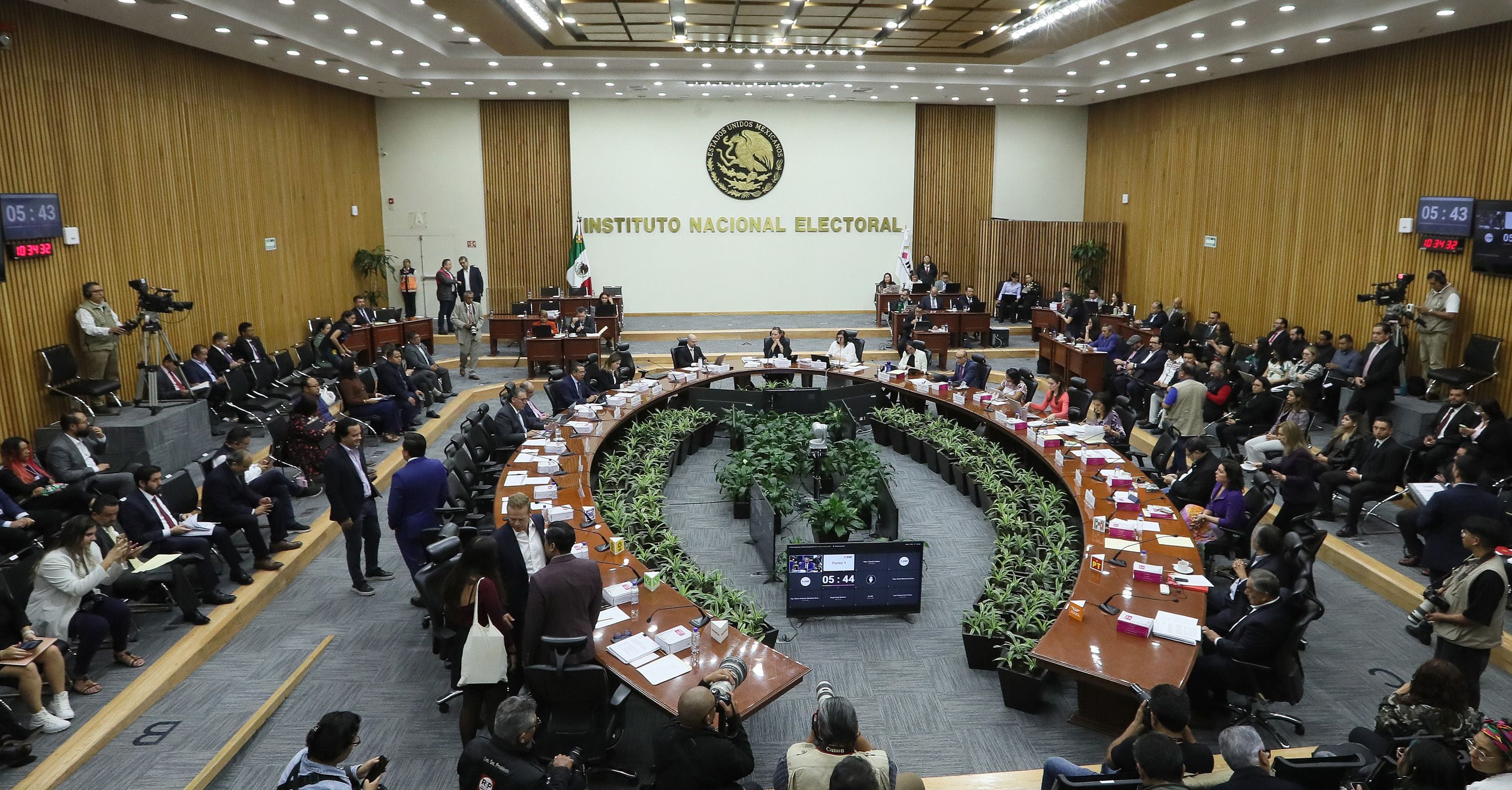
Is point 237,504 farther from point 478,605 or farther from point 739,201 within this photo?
point 739,201

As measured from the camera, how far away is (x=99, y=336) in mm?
9992

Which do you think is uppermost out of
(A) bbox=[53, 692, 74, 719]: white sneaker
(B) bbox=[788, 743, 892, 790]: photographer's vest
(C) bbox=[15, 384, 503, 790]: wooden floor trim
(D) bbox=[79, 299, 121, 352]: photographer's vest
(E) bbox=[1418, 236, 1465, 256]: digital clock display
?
(E) bbox=[1418, 236, 1465, 256]: digital clock display

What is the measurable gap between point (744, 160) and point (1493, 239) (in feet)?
42.9

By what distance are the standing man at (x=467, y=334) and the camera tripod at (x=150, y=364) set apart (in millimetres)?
4398

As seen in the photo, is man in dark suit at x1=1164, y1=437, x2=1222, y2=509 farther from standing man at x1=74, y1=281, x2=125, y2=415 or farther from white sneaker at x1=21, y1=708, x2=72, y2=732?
standing man at x1=74, y1=281, x2=125, y2=415

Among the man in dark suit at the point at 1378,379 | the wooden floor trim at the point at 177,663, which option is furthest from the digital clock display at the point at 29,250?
the man in dark suit at the point at 1378,379

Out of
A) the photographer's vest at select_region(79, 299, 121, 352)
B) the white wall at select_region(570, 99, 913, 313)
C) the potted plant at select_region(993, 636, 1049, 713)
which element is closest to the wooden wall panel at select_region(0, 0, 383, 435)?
the photographer's vest at select_region(79, 299, 121, 352)

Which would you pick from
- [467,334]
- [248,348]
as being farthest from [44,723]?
[467,334]

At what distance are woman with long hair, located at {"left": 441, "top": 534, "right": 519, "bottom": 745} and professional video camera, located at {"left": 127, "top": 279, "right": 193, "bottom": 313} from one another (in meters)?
7.14

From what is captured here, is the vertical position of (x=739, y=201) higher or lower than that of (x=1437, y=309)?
higher

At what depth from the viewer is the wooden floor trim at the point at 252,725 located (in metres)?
4.80

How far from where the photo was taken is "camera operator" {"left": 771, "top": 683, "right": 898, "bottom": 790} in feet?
12.0

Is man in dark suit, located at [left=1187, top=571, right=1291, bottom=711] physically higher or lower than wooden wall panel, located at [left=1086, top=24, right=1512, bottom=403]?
lower

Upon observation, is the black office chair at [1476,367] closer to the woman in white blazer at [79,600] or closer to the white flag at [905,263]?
the white flag at [905,263]
